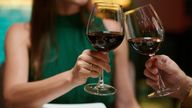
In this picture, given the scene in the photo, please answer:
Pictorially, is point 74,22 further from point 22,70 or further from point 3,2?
point 3,2

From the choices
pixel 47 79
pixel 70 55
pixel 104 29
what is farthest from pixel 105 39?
pixel 70 55

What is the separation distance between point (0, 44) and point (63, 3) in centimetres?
64

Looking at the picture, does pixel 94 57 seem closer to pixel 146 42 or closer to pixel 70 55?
pixel 146 42

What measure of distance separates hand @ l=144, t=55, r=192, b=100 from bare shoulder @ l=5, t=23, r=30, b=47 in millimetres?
689

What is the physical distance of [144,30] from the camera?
3.95ft

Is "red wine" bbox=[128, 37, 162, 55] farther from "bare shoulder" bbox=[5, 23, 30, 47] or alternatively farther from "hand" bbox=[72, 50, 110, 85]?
"bare shoulder" bbox=[5, 23, 30, 47]

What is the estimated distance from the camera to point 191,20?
10.5 feet

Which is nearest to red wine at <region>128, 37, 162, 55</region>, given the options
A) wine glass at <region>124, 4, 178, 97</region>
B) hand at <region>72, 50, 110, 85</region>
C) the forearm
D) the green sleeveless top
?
wine glass at <region>124, 4, 178, 97</region>

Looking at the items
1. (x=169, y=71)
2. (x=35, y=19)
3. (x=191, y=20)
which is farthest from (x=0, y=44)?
(x=191, y=20)

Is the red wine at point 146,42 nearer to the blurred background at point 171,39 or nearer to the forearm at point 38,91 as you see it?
the forearm at point 38,91

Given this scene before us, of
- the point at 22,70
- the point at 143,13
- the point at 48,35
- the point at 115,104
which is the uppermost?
the point at 143,13

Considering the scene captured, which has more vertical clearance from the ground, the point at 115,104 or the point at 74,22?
the point at 74,22

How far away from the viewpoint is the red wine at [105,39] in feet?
3.68

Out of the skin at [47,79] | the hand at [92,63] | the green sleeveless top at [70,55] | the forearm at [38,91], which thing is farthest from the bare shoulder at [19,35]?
the hand at [92,63]
